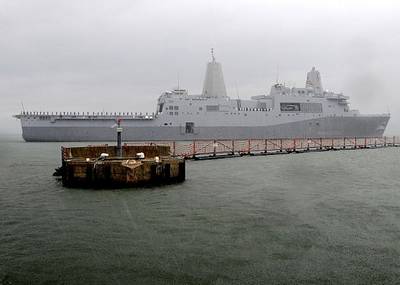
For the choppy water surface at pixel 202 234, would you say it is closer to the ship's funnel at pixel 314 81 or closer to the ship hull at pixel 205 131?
the ship hull at pixel 205 131

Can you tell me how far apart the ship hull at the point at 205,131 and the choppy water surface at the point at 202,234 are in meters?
38.3

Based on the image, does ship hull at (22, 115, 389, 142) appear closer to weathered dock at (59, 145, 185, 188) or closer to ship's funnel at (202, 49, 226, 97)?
ship's funnel at (202, 49, 226, 97)

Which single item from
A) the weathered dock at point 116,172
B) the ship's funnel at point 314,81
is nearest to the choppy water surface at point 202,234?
the weathered dock at point 116,172

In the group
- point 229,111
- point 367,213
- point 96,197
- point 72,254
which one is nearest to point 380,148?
point 229,111

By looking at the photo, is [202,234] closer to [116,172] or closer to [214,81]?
[116,172]

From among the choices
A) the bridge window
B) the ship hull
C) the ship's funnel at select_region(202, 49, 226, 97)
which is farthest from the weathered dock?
the ship's funnel at select_region(202, 49, 226, 97)

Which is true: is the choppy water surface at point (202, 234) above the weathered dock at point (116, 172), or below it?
below

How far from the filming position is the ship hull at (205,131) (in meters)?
53.9

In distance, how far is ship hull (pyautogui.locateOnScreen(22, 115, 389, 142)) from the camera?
53.9 metres

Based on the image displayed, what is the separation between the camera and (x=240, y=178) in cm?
1845

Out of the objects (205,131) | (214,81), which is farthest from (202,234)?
(214,81)

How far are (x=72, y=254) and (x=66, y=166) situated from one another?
28.2ft

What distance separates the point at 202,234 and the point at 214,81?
A: 5241 centimetres

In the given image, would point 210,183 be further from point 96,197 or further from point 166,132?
point 166,132
